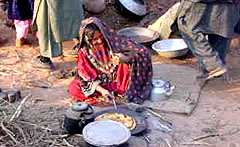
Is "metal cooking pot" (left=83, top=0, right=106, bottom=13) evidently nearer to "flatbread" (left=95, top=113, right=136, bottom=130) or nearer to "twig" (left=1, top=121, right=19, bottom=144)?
"flatbread" (left=95, top=113, right=136, bottom=130)

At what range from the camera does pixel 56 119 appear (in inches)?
222

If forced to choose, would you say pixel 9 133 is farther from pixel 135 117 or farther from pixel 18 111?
pixel 135 117

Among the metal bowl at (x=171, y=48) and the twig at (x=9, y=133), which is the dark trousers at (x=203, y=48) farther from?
the twig at (x=9, y=133)

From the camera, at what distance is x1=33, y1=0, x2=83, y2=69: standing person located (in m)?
6.59

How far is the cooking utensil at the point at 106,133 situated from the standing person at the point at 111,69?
31.0 inches

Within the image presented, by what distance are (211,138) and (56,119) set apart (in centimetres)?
151

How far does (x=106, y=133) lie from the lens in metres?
5.04

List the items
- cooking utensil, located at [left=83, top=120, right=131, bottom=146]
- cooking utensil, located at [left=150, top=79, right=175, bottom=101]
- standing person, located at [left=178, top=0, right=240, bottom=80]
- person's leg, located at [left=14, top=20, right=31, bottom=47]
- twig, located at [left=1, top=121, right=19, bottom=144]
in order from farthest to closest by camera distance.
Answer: person's leg, located at [left=14, top=20, right=31, bottom=47]
standing person, located at [left=178, top=0, right=240, bottom=80]
cooking utensil, located at [left=150, top=79, right=175, bottom=101]
twig, located at [left=1, top=121, right=19, bottom=144]
cooking utensil, located at [left=83, top=120, right=131, bottom=146]

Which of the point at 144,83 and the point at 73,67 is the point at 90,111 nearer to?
the point at 144,83

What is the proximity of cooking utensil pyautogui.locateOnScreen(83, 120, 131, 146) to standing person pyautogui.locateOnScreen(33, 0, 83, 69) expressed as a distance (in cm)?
187

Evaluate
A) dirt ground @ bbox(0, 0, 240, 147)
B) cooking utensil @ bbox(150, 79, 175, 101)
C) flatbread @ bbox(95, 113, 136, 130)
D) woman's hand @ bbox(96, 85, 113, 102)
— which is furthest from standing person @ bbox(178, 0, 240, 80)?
flatbread @ bbox(95, 113, 136, 130)

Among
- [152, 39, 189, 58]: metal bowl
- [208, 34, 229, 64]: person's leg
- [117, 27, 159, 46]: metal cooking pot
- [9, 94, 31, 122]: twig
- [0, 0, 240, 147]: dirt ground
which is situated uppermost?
[208, 34, 229, 64]: person's leg

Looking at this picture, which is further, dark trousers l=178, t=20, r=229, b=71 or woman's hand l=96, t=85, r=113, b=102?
dark trousers l=178, t=20, r=229, b=71

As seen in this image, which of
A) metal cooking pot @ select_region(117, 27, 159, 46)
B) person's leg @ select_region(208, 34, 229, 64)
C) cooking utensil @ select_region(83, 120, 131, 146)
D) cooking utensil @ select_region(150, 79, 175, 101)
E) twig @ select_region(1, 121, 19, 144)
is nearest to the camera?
cooking utensil @ select_region(83, 120, 131, 146)
